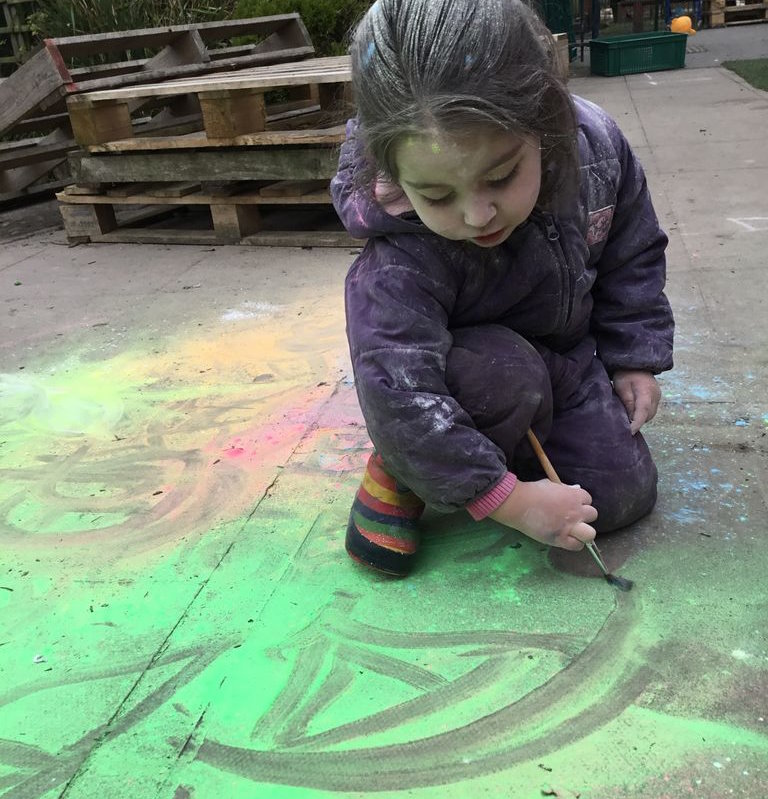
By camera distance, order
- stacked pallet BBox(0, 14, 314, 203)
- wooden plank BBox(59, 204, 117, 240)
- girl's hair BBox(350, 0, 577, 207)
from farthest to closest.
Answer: wooden plank BBox(59, 204, 117, 240) < stacked pallet BBox(0, 14, 314, 203) < girl's hair BBox(350, 0, 577, 207)

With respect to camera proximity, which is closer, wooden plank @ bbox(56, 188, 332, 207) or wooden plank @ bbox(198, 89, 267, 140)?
wooden plank @ bbox(198, 89, 267, 140)

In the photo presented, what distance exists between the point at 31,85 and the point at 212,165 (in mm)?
1103

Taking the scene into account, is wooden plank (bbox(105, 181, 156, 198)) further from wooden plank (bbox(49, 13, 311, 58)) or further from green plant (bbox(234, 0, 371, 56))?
green plant (bbox(234, 0, 371, 56))

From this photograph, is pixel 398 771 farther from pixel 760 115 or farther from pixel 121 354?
pixel 760 115

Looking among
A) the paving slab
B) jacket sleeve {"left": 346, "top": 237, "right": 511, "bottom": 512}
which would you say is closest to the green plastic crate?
the paving slab

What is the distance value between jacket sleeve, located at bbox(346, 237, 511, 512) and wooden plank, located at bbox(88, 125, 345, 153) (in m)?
2.14

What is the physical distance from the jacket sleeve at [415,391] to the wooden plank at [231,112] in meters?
2.48

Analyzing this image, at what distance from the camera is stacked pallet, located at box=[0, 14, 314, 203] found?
13.5 ft

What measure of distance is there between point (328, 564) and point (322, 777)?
526 mm

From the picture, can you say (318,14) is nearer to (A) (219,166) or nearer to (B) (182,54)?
(B) (182,54)

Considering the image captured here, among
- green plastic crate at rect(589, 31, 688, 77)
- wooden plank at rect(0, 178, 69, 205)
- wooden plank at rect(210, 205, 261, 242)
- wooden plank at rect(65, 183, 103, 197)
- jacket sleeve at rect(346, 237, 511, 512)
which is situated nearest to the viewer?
jacket sleeve at rect(346, 237, 511, 512)

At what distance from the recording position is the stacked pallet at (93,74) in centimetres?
411

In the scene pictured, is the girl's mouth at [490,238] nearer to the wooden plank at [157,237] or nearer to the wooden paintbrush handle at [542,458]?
the wooden paintbrush handle at [542,458]

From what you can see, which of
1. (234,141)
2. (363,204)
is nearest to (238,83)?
(234,141)
